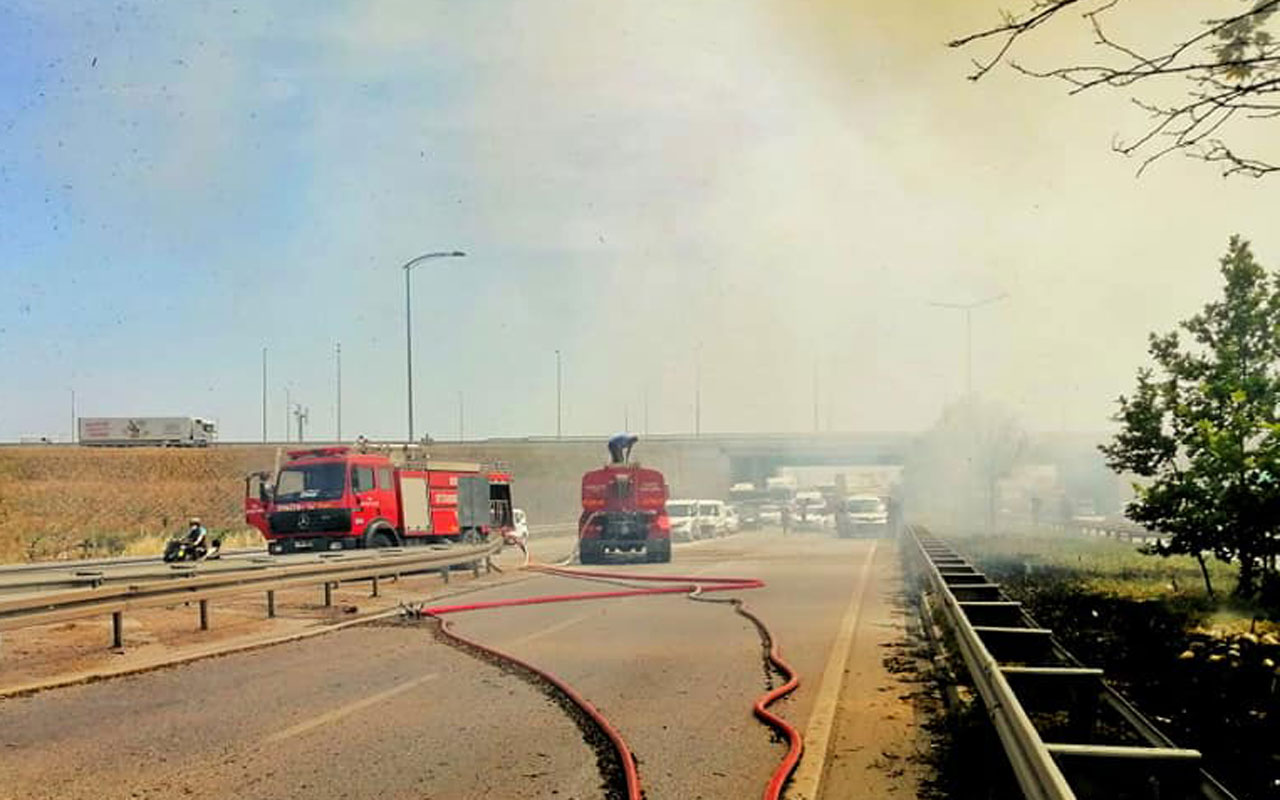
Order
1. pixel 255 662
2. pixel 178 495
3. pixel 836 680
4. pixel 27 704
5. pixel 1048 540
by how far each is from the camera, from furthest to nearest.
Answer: pixel 178 495 → pixel 1048 540 → pixel 255 662 → pixel 836 680 → pixel 27 704

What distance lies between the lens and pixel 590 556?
2883cm

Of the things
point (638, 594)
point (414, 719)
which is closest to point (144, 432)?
point (638, 594)

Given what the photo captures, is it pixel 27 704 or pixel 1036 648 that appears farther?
pixel 27 704

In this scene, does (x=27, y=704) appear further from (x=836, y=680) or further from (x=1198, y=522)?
(x=1198, y=522)

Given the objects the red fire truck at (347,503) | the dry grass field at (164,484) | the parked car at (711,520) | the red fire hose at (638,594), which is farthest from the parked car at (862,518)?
the red fire truck at (347,503)

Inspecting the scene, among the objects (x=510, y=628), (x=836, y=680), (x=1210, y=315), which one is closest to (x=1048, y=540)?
(x=1210, y=315)

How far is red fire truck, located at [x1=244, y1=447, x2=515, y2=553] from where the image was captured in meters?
23.0

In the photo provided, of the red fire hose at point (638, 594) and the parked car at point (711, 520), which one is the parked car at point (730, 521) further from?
the red fire hose at point (638, 594)

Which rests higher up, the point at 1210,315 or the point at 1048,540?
the point at 1210,315

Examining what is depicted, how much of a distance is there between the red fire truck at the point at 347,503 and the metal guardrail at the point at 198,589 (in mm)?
2736

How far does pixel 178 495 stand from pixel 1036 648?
6611 centimetres

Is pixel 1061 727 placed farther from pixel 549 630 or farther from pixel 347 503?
pixel 347 503

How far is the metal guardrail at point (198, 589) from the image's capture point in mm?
11242

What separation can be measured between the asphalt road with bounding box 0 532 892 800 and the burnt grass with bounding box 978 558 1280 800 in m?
2.63
